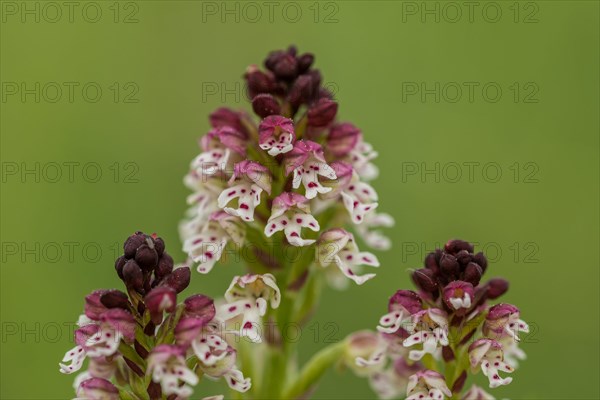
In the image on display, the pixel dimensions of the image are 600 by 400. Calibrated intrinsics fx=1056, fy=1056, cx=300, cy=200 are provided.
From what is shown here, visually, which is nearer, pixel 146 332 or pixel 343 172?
pixel 146 332

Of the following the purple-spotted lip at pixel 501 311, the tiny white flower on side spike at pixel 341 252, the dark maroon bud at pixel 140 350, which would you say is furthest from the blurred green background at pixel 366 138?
the purple-spotted lip at pixel 501 311

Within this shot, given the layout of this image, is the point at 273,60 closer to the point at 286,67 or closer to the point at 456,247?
the point at 286,67

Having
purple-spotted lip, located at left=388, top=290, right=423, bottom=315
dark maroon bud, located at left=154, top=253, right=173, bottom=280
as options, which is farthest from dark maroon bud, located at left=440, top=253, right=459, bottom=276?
dark maroon bud, located at left=154, top=253, right=173, bottom=280

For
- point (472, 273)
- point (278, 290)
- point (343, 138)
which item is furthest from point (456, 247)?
point (343, 138)

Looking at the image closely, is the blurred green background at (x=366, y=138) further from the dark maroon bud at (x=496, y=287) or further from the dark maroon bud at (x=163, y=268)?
the dark maroon bud at (x=496, y=287)

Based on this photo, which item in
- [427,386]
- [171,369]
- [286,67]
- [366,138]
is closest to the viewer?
[171,369]

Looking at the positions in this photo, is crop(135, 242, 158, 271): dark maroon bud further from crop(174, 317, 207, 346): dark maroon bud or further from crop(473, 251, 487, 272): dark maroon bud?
crop(473, 251, 487, 272): dark maroon bud
